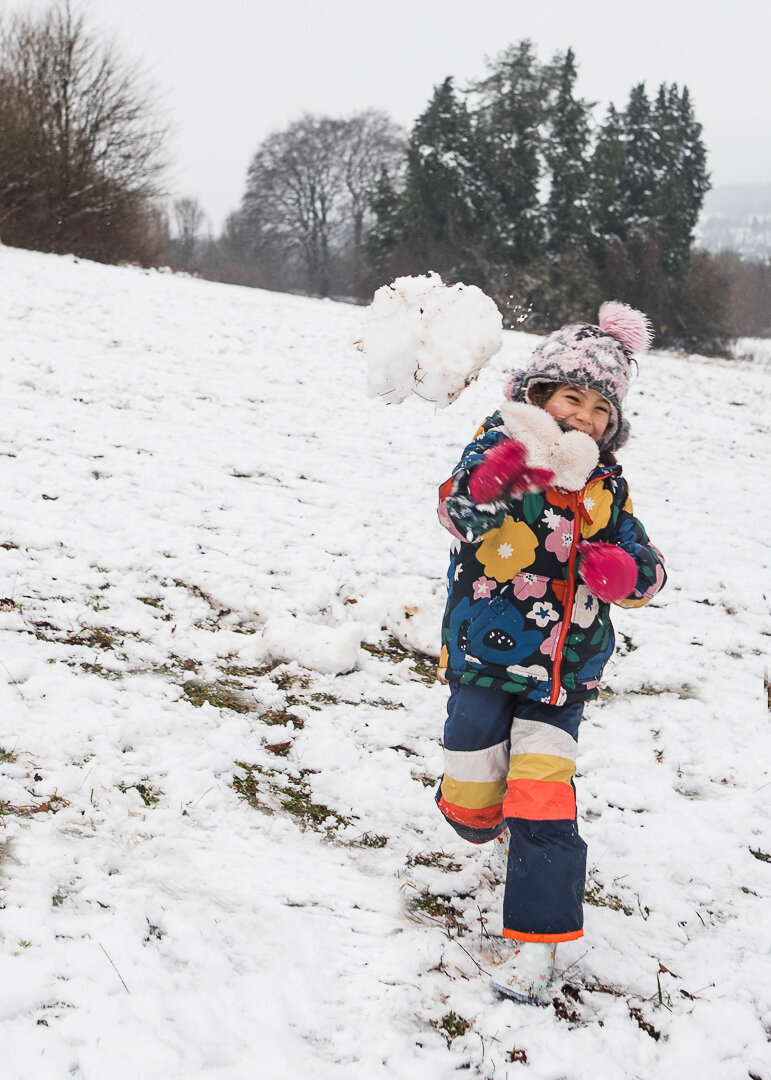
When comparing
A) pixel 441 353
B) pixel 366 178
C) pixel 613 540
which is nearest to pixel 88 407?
pixel 441 353

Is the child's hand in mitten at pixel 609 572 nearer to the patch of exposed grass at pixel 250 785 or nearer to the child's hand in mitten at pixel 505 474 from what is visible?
the child's hand in mitten at pixel 505 474

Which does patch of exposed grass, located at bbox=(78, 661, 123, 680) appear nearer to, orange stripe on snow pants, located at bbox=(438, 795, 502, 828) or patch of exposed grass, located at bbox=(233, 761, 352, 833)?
patch of exposed grass, located at bbox=(233, 761, 352, 833)

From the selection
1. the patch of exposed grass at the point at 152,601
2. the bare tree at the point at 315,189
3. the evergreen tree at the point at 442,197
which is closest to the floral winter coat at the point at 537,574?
the patch of exposed grass at the point at 152,601

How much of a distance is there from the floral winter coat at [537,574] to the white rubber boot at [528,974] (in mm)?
586

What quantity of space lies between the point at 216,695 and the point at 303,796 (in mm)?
591

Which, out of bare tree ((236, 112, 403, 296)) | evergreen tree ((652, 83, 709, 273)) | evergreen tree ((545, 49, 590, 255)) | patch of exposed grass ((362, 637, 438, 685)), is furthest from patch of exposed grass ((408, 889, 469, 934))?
bare tree ((236, 112, 403, 296))

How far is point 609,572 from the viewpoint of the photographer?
1.83 m

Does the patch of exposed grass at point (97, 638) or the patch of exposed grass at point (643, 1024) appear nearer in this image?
the patch of exposed grass at point (643, 1024)

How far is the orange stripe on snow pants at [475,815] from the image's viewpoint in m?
1.98

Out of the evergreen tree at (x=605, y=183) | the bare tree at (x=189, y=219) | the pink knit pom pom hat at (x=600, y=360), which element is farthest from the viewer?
the bare tree at (x=189, y=219)

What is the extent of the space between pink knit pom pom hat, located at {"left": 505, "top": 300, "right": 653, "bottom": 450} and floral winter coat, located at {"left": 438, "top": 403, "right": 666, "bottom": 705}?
9.5 inches

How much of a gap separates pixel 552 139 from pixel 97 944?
86.3 ft

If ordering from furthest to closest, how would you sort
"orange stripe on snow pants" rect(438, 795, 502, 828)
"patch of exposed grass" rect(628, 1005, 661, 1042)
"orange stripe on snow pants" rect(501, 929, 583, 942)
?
1. "orange stripe on snow pants" rect(438, 795, 502, 828)
2. "orange stripe on snow pants" rect(501, 929, 583, 942)
3. "patch of exposed grass" rect(628, 1005, 661, 1042)

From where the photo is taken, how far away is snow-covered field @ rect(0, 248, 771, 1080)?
4.88ft
